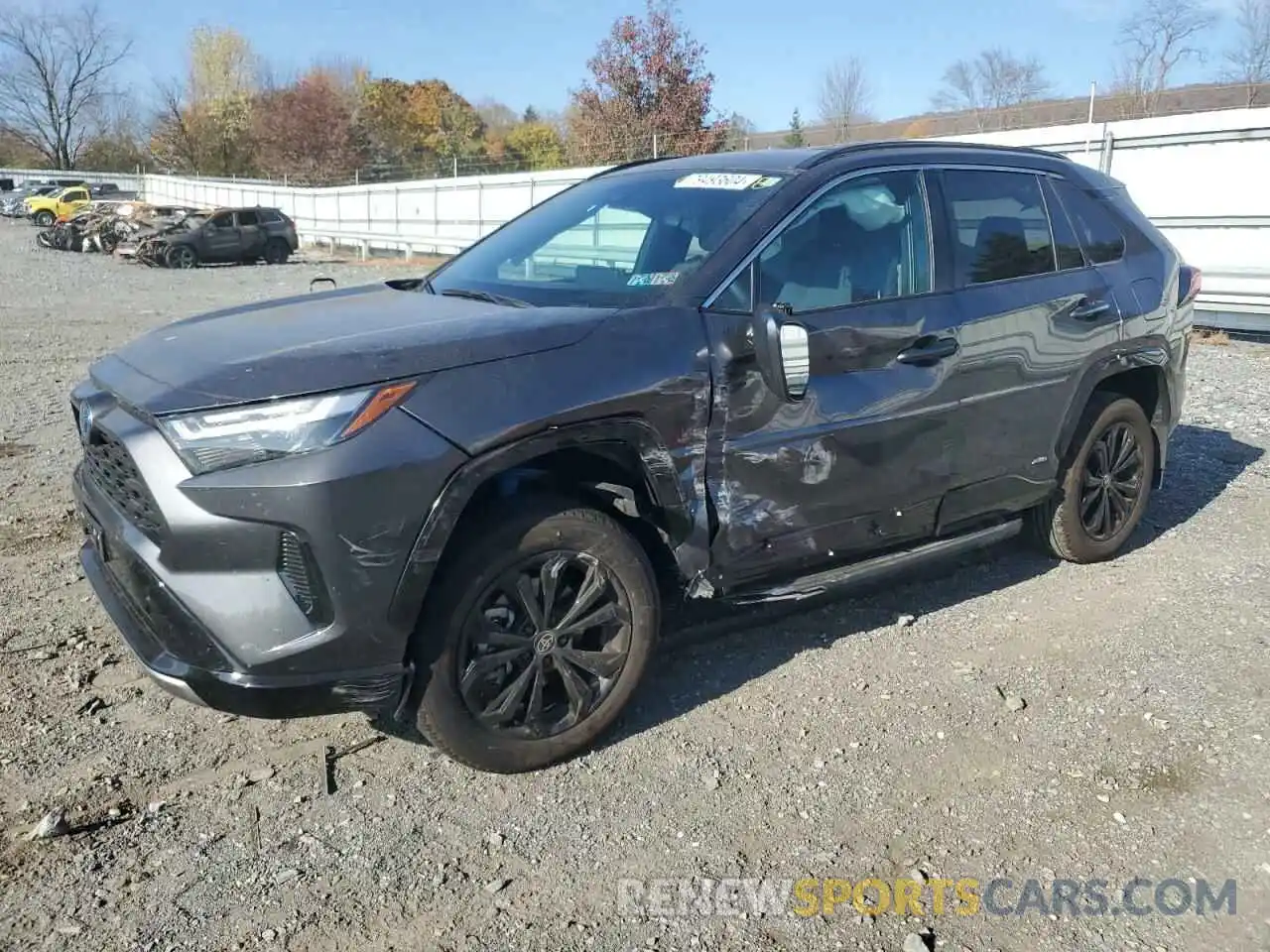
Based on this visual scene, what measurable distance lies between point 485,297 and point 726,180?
1010mm

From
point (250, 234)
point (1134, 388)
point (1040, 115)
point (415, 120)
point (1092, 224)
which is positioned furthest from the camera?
point (415, 120)

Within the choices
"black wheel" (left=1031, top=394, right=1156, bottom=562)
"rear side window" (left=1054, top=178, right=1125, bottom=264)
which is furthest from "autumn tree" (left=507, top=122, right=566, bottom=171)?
"black wheel" (left=1031, top=394, right=1156, bottom=562)

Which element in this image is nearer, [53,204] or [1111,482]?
[1111,482]

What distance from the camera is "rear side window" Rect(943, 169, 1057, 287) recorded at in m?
4.25

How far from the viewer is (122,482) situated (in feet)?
9.94

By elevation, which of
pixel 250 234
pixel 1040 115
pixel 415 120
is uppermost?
pixel 415 120

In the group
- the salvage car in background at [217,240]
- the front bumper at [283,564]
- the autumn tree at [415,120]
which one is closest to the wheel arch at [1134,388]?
the front bumper at [283,564]

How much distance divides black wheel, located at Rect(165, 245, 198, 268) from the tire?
2711cm

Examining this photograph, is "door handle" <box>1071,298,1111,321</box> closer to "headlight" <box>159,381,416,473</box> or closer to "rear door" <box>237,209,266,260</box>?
"headlight" <box>159,381,416,473</box>

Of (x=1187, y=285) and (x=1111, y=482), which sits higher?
(x=1187, y=285)

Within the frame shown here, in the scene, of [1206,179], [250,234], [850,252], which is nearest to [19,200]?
[250,234]

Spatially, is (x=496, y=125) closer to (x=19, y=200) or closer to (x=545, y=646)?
(x=19, y=200)

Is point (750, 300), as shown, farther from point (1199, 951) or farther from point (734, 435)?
point (1199, 951)

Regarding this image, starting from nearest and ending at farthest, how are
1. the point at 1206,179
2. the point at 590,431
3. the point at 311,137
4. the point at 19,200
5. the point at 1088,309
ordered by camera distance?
the point at 590,431, the point at 1088,309, the point at 1206,179, the point at 19,200, the point at 311,137
